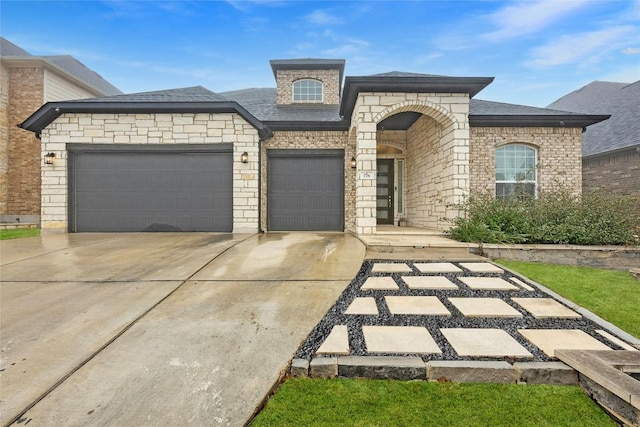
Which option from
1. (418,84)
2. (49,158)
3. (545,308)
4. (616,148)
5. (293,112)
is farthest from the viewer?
(293,112)

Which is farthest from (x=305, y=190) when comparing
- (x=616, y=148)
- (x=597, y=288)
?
(x=616, y=148)

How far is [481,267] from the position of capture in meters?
3.74

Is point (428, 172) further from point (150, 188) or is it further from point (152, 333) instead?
point (150, 188)

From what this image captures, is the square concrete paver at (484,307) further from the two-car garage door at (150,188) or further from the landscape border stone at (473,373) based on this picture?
the two-car garage door at (150,188)

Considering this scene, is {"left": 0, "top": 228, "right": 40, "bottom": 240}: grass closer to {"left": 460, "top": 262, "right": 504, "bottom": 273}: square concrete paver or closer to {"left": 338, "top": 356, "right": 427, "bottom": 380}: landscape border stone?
{"left": 338, "top": 356, "right": 427, "bottom": 380}: landscape border stone

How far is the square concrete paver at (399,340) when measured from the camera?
1.85 meters

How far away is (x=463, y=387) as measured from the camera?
1594 millimetres

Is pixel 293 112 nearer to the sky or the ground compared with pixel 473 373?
nearer to the sky

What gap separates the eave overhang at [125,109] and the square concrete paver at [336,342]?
6.76 meters

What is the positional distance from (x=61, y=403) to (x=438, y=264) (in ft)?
13.1

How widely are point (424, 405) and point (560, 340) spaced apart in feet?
4.29

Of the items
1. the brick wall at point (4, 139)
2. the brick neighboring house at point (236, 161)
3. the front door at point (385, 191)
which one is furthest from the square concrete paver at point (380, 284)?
the brick wall at point (4, 139)

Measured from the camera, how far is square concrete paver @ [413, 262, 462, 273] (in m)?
3.58

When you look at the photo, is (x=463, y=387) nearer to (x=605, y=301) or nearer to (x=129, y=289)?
(x=605, y=301)
